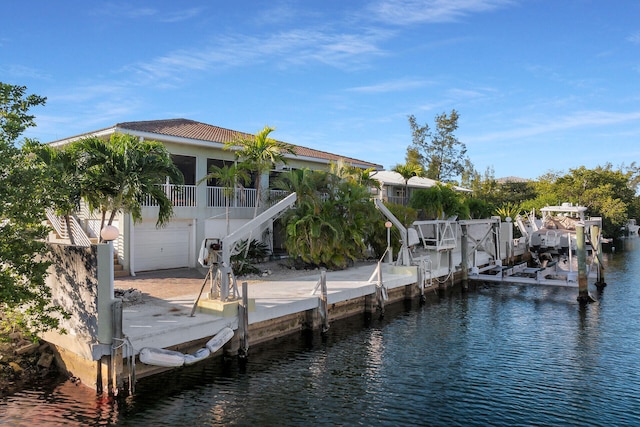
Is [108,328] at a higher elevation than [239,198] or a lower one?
lower

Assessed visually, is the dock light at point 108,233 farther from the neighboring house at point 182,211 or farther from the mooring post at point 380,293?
the mooring post at point 380,293

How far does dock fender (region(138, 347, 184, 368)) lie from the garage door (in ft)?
32.2

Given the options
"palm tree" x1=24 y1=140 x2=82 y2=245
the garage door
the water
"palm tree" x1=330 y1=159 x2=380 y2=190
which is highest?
"palm tree" x1=330 y1=159 x2=380 y2=190

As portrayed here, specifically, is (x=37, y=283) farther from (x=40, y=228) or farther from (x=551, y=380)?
(x=551, y=380)

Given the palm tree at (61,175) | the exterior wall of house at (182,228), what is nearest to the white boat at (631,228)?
the exterior wall of house at (182,228)

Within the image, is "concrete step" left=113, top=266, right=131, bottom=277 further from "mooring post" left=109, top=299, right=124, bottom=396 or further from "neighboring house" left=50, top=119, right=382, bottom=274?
"mooring post" left=109, top=299, right=124, bottom=396

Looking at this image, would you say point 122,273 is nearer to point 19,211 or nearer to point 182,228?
point 182,228

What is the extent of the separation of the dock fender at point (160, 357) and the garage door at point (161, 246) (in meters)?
9.80

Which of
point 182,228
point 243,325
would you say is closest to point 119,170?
point 243,325

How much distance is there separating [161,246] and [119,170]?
277 inches

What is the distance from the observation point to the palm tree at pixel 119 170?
13.3 m

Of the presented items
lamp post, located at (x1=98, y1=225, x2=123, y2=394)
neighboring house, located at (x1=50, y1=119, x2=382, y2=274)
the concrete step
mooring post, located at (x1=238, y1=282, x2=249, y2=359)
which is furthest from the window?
lamp post, located at (x1=98, y1=225, x2=123, y2=394)

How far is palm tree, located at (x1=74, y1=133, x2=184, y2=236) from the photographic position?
13258 mm

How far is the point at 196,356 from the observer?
1038 cm
